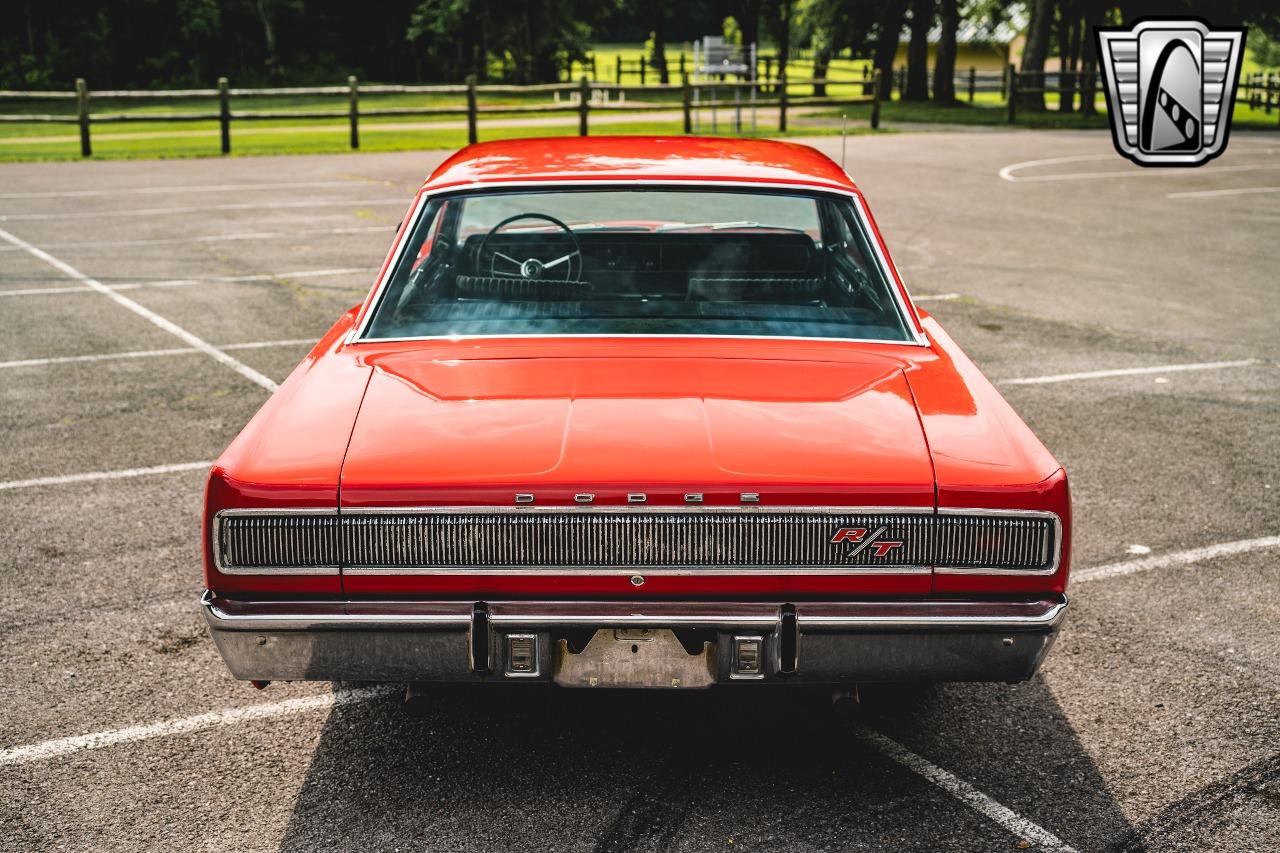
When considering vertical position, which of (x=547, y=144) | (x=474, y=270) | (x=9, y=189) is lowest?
(x=9, y=189)

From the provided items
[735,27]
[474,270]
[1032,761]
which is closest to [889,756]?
[1032,761]

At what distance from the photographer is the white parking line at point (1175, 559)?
516cm

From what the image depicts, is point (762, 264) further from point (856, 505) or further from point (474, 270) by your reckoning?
point (856, 505)

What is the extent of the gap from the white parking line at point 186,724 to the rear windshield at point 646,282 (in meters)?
1.14

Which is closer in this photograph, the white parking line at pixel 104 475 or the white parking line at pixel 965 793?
the white parking line at pixel 965 793

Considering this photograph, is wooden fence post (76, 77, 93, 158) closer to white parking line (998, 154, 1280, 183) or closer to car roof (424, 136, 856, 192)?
white parking line (998, 154, 1280, 183)

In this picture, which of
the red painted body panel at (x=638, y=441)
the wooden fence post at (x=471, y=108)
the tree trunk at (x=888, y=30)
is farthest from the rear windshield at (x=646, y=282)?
the tree trunk at (x=888, y=30)

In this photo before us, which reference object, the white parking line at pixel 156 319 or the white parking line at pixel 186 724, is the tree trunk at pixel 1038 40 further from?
the white parking line at pixel 186 724

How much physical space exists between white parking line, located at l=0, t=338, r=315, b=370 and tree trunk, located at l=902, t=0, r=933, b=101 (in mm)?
38750

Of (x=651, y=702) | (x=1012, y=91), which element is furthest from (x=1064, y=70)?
(x=651, y=702)

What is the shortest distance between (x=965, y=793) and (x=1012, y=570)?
73cm

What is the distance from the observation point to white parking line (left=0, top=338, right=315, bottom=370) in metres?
8.71

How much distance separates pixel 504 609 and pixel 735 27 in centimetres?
8034

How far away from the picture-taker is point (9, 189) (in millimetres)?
18891
